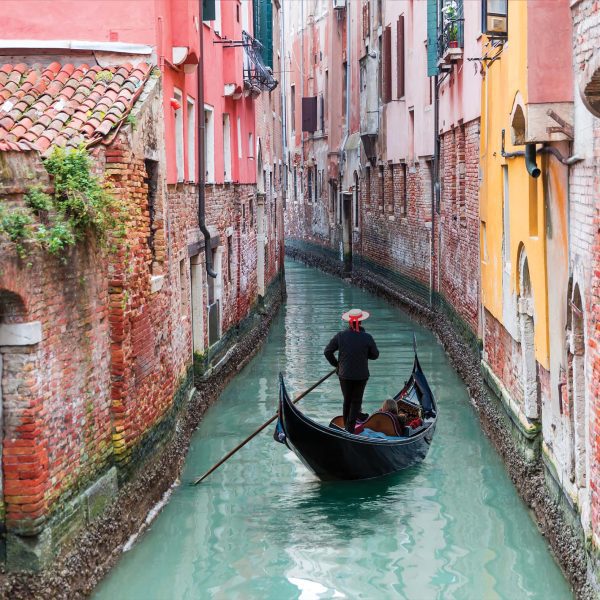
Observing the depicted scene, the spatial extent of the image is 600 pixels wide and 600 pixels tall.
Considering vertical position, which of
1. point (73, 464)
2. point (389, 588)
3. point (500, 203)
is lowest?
point (389, 588)

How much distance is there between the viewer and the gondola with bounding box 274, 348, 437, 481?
367 inches

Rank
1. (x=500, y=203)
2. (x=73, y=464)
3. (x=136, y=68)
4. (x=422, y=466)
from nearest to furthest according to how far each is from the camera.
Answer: (x=73, y=464)
(x=136, y=68)
(x=422, y=466)
(x=500, y=203)

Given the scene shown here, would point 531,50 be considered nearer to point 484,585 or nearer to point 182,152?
point 484,585

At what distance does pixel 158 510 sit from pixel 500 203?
189 inches

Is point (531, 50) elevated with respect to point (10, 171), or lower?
elevated

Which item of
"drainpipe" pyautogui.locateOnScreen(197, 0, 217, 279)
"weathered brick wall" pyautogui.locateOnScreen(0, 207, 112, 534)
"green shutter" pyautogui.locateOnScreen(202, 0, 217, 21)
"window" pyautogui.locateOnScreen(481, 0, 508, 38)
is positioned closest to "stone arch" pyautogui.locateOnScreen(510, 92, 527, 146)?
"window" pyautogui.locateOnScreen(481, 0, 508, 38)

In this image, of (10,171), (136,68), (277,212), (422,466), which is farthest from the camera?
(277,212)

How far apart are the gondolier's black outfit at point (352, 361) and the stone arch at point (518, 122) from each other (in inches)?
87.3

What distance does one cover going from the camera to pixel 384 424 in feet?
34.2

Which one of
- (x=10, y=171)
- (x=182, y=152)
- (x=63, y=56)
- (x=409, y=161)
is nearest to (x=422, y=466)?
(x=182, y=152)

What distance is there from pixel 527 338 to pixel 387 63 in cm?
1457

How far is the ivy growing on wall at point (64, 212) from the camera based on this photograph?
6109 mm

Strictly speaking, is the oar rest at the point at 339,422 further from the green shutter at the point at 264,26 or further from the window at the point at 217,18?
the green shutter at the point at 264,26

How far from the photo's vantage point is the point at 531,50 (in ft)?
25.3
